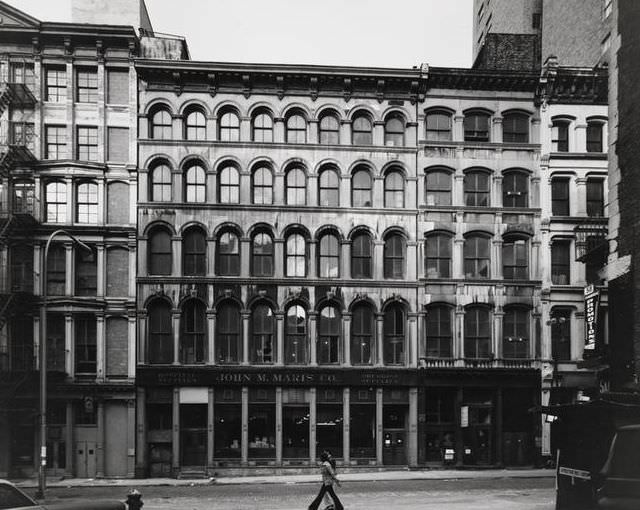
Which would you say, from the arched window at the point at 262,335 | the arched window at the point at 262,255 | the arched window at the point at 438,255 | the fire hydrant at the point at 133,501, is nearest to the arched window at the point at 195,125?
the arched window at the point at 262,255

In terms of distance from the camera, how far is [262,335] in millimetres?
35312

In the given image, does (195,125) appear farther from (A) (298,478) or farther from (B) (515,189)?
(A) (298,478)

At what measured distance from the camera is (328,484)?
60.3ft

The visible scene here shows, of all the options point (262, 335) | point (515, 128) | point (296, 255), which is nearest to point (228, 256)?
point (296, 255)

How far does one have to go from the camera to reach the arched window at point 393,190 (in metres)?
36.4

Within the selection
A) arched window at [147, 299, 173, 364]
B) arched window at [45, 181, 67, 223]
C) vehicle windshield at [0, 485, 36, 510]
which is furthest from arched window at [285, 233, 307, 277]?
vehicle windshield at [0, 485, 36, 510]

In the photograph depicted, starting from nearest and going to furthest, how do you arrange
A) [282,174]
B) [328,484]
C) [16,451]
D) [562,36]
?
1. [328,484]
2. [16,451]
3. [282,174]
4. [562,36]

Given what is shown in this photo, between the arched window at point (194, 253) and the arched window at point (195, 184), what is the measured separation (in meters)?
1.51

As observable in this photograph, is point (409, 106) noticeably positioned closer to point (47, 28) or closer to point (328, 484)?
point (47, 28)

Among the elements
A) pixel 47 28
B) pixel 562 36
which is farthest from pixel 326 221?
pixel 562 36

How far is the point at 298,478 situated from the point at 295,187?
1333cm

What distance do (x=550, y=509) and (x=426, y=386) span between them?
1499 cm

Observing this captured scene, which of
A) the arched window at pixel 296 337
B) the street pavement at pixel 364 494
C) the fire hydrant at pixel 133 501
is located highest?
the arched window at pixel 296 337

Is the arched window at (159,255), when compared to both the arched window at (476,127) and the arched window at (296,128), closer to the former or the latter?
the arched window at (296,128)
